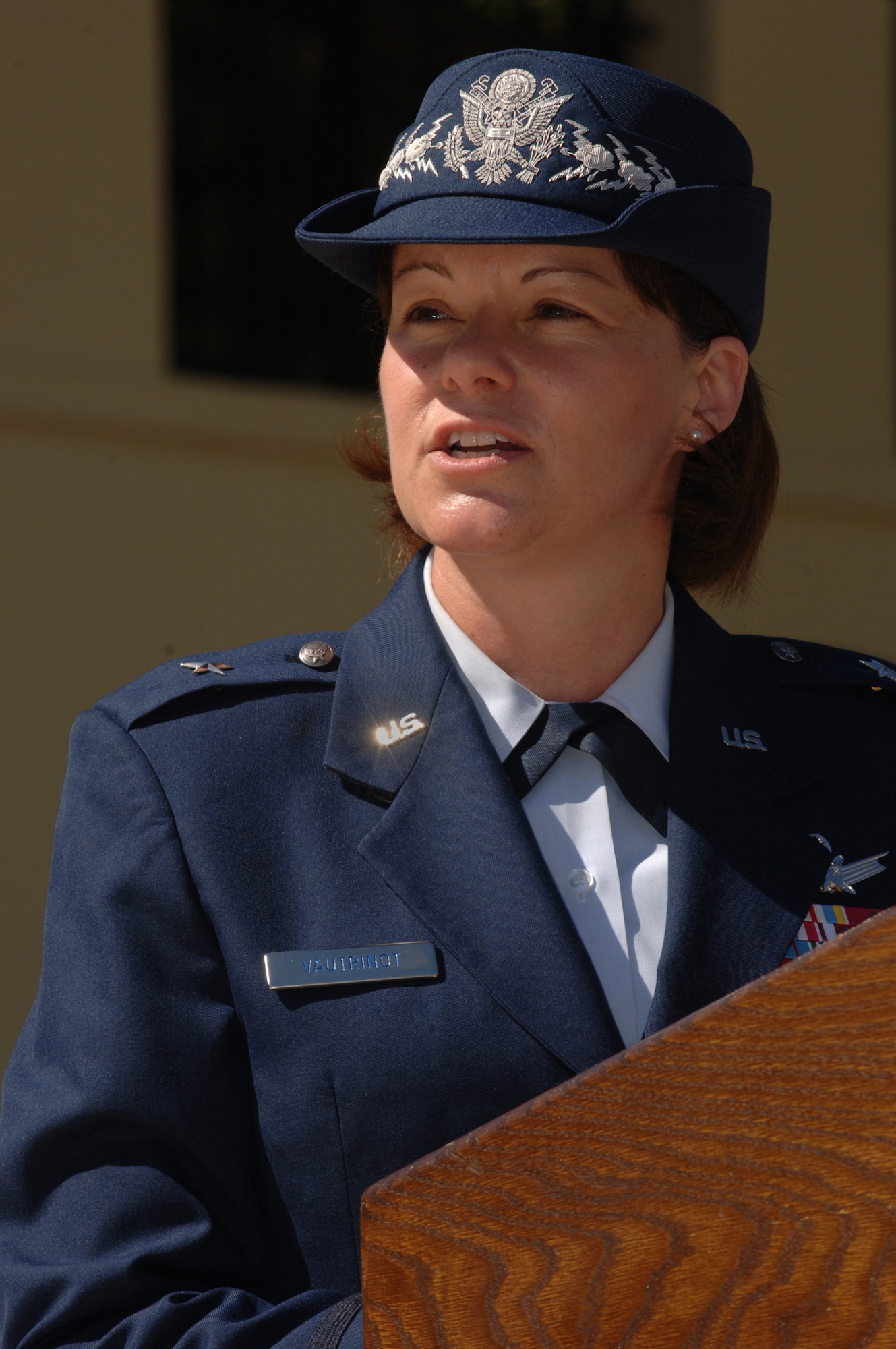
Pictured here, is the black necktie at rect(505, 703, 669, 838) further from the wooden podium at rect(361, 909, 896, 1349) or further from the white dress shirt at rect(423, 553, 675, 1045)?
the wooden podium at rect(361, 909, 896, 1349)

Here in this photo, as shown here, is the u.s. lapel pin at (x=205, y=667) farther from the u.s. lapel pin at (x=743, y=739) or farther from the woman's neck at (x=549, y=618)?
the u.s. lapel pin at (x=743, y=739)

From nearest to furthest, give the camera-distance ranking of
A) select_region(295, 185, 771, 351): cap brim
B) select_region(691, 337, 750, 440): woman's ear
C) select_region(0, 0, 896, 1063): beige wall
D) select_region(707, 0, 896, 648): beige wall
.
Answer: select_region(295, 185, 771, 351): cap brim
select_region(691, 337, 750, 440): woman's ear
select_region(0, 0, 896, 1063): beige wall
select_region(707, 0, 896, 648): beige wall

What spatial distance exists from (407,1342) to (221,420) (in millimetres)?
3310

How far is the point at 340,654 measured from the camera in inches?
78.2

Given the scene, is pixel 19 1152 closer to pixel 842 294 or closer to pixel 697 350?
pixel 697 350

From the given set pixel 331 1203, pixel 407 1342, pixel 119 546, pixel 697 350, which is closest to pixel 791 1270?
pixel 407 1342

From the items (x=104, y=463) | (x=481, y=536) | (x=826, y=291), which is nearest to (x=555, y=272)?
(x=481, y=536)

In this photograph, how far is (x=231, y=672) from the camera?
1.91m

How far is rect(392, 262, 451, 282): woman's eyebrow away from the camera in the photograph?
6.07ft

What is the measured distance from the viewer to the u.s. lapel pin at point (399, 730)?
1.84 meters

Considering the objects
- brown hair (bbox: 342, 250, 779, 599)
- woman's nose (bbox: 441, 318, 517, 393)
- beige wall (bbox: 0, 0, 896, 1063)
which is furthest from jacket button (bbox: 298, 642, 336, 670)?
beige wall (bbox: 0, 0, 896, 1063)

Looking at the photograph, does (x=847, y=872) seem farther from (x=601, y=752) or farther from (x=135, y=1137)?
(x=135, y=1137)

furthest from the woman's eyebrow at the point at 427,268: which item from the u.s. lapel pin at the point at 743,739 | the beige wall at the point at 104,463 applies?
the beige wall at the point at 104,463

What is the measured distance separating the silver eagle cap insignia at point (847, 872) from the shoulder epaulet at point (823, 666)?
0.96 ft
